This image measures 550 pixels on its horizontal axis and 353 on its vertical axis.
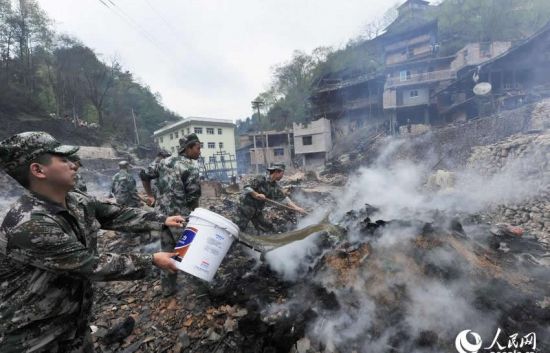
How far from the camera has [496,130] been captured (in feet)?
48.5

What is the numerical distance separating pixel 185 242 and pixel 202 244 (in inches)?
4.9

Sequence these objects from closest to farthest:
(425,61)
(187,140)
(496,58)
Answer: (187,140), (496,58), (425,61)

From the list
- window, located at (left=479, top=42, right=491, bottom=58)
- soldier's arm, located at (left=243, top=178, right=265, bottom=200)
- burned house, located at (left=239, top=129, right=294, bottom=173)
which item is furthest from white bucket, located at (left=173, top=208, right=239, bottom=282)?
window, located at (left=479, top=42, right=491, bottom=58)

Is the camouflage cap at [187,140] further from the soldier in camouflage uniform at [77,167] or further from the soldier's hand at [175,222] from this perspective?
the soldier's hand at [175,222]

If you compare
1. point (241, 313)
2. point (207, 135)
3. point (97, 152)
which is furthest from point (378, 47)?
point (241, 313)

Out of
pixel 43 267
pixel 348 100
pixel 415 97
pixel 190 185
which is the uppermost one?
pixel 348 100

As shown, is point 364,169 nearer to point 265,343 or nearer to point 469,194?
point 469,194

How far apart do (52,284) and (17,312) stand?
0.66 feet

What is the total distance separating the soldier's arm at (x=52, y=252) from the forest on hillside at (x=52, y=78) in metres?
24.6

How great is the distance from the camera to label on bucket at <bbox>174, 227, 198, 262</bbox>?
203 cm

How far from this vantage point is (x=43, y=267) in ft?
5.01

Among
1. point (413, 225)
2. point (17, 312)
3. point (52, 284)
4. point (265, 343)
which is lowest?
point (265, 343)

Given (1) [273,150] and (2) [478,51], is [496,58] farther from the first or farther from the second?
(1) [273,150]

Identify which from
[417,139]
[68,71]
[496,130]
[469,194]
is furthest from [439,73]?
[68,71]
